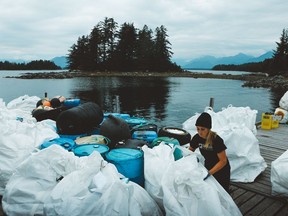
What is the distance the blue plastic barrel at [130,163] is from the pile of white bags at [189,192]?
494 millimetres

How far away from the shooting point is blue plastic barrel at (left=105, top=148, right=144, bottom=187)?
149 inches

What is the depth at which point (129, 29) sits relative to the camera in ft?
232

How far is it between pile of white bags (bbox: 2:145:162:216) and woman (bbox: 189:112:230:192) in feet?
3.08

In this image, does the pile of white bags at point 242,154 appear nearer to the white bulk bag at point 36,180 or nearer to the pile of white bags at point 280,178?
the pile of white bags at point 280,178

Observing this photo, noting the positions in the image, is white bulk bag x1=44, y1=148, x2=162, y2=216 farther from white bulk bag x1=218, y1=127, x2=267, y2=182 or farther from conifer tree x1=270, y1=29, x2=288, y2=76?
conifer tree x1=270, y1=29, x2=288, y2=76

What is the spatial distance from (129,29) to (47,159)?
232ft

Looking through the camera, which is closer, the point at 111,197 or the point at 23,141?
the point at 111,197

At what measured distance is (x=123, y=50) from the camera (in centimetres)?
7056

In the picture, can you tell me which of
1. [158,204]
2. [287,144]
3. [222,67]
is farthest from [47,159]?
[222,67]

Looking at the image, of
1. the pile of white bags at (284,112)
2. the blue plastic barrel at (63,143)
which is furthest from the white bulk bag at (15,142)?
the pile of white bags at (284,112)

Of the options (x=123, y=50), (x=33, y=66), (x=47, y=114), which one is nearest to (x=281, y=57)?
(x=123, y=50)

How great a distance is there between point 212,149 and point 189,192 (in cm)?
69

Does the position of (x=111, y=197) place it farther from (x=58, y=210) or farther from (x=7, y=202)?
(x=7, y=202)

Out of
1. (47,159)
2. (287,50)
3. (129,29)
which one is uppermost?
(129,29)
